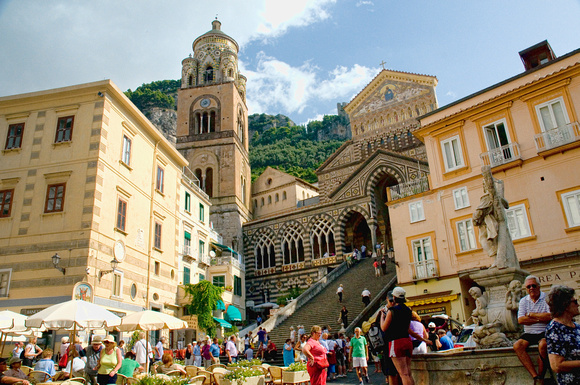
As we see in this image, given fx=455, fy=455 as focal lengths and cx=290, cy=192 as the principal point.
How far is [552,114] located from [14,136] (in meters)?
21.5

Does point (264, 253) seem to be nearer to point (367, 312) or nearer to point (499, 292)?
point (367, 312)

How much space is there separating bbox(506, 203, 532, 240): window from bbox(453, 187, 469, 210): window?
184 centimetres

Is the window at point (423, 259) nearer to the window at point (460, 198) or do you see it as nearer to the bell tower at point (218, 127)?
the window at point (460, 198)

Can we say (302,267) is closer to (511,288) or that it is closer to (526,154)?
(526,154)

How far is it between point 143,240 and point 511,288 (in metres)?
16.6

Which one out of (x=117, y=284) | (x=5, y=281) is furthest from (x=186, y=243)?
(x=5, y=281)

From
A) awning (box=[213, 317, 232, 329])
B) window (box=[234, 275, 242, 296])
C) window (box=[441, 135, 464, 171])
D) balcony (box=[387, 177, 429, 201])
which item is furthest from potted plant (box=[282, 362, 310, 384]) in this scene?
window (box=[234, 275, 242, 296])

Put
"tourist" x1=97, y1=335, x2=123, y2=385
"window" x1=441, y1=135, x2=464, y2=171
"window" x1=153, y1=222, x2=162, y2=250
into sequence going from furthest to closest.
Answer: "window" x1=153, y1=222, x2=162, y2=250, "window" x1=441, y1=135, x2=464, y2=171, "tourist" x1=97, y1=335, x2=123, y2=385

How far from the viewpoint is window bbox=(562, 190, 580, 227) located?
613 inches

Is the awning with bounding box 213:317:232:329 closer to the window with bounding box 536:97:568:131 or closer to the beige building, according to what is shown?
the beige building

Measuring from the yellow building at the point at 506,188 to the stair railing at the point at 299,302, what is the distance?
631cm

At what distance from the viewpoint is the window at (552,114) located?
16844mm

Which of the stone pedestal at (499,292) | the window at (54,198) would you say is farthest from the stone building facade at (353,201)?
the stone pedestal at (499,292)

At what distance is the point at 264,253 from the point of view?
35.7 m
